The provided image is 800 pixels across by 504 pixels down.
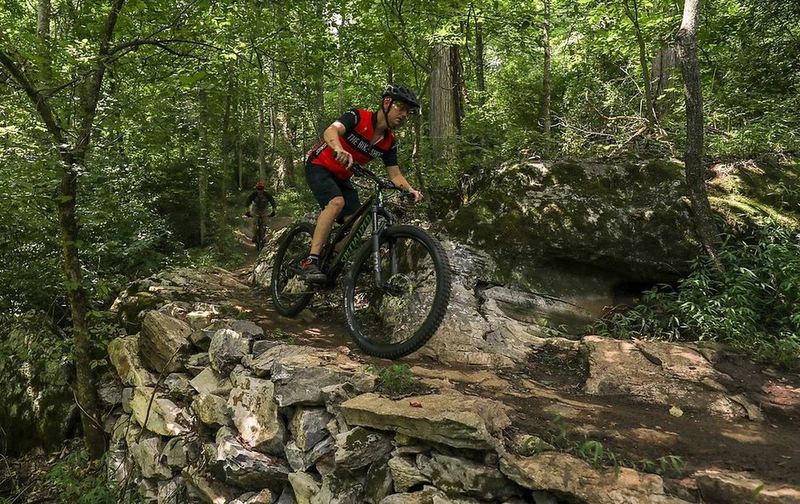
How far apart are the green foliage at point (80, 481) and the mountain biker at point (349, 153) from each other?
3139 millimetres

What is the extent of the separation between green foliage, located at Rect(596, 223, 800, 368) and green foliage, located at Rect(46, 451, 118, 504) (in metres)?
5.53

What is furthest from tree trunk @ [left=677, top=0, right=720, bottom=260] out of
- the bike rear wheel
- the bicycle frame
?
the bike rear wheel

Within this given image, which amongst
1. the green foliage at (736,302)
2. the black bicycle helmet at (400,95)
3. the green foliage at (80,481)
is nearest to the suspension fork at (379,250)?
the black bicycle helmet at (400,95)

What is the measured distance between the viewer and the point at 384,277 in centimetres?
435

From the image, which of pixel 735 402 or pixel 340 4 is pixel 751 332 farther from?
pixel 340 4

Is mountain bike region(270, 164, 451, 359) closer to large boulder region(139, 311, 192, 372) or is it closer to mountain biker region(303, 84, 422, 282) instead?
mountain biker region(303, 84, 422, 282)

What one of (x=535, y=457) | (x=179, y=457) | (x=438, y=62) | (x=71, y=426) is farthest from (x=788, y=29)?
(x=71, y=426)

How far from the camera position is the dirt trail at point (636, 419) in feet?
8.75

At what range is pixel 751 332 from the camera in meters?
4.60

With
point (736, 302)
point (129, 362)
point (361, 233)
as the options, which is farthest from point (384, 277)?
point (736, 302)

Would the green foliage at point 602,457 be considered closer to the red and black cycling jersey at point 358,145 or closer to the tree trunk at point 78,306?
the red and black cycling jersey at point 358,145

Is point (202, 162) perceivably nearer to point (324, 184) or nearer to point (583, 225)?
point (324, 184)

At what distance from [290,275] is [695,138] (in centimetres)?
497

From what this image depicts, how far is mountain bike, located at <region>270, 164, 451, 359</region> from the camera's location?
3881 millimetres
